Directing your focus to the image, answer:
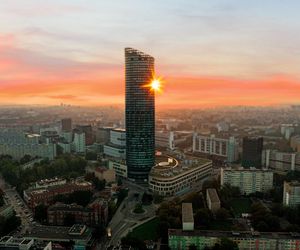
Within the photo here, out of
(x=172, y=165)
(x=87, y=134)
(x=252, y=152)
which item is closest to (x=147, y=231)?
(x=172, y=165)

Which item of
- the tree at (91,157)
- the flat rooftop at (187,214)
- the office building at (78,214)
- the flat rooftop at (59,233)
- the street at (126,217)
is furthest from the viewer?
the tree at (91,157)

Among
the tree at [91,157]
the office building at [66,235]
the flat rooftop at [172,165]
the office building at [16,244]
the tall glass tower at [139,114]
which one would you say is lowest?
the office building at [66,235]

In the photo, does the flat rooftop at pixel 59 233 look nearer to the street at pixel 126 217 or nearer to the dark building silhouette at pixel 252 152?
the street at pixel 126 217

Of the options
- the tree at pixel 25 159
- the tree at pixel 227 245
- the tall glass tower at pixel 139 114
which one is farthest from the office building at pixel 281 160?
the tree at pixel 25 159

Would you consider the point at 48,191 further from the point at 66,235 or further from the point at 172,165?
the point at 172,165

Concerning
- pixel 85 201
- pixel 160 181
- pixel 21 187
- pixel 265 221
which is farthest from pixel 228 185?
pixel 21 187

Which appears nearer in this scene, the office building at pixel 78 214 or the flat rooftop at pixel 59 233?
the flat rooftop at pixel 59 233

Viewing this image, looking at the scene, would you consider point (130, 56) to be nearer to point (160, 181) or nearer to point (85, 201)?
point (160, 181)
